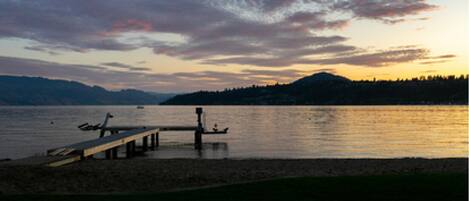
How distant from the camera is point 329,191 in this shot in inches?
577

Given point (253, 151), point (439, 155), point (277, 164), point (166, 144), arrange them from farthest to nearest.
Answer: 1. point (166, 144)
2. point (253, 151)
3. point (439, 155)
4. point (277, 164)

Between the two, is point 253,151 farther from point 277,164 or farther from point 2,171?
point 2,171

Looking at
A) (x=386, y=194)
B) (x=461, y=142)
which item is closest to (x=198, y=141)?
(x=461, y=142)

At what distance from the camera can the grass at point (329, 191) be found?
13653 mm

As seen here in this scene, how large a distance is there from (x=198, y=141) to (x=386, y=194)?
3635cm

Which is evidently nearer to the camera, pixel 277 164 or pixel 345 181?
pixel 345 181

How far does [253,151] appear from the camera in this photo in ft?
142

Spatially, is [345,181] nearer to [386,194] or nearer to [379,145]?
[386,194]

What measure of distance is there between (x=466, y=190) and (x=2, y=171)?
15.0 m

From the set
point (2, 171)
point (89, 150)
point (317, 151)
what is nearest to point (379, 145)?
point (317, 151)

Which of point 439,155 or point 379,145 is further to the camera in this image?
point 379,145

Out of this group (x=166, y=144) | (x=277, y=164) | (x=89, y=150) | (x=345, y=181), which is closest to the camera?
(x=345, y=181)

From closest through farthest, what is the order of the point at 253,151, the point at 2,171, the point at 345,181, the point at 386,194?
the point at 386,194 < the point at 345,181 < the point at 2,171 < the point at 253,151

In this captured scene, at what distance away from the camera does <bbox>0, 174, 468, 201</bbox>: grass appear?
538 inches
